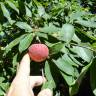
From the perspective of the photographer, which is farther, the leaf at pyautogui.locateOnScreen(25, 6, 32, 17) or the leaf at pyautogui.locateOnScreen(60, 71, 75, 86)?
the leaf at pyautogui.locateOnScreen(25, 6, 32, 17)

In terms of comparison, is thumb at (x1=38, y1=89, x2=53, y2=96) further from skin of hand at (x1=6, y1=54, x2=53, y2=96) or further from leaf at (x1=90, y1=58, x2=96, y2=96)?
leaf at (x1=90, y1=58, x2=96, y2=96)

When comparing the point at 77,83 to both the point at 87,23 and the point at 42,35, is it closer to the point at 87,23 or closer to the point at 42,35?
the point at 42,35

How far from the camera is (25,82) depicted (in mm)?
1294

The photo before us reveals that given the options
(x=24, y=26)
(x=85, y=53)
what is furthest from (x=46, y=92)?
(x=24, y=26)

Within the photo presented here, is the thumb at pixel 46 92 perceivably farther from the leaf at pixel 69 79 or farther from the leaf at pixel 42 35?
the leaf at pixel 42 35

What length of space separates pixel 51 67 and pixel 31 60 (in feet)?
0.27

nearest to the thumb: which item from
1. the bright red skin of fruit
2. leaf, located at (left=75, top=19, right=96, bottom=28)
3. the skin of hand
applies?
the skin of hand

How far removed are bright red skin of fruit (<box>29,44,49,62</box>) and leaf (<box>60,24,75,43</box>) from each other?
8cm

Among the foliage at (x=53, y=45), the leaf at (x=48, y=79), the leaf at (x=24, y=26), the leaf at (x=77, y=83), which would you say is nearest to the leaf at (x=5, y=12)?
the foliage at (x=53, y=45)

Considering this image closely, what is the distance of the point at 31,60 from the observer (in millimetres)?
1384

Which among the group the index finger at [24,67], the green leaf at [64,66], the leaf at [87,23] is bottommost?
the green leaf at [64,66]

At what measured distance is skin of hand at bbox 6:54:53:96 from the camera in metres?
1.25

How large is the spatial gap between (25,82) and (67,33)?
253 millimetres

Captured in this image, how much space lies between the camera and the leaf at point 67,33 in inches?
53.7
